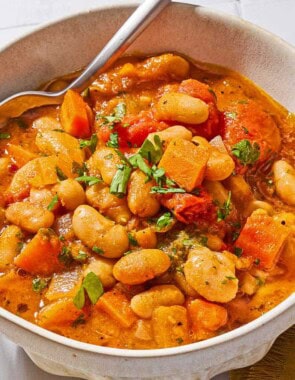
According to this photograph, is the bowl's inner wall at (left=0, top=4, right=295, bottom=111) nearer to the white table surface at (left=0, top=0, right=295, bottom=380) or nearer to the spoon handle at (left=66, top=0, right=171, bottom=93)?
the spoon handle at (left=66, top=0, right=171, bottom=93)

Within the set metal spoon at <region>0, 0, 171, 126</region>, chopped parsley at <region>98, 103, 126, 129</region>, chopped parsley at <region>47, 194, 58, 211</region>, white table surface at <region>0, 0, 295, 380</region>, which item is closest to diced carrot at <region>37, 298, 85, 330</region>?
chopped parsley at <region>47, 194, 58, 211</region>

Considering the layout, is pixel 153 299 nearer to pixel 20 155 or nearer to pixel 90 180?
pixel 90 180

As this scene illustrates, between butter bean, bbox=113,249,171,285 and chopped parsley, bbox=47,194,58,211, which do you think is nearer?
butter bean, bbox=113,249,171,285

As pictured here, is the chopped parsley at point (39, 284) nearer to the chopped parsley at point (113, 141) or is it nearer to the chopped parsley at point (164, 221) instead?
the chopped parsley at point (164, 221)

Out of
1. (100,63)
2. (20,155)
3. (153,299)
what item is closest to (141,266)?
(153,299)

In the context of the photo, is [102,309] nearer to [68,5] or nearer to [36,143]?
[36,143]

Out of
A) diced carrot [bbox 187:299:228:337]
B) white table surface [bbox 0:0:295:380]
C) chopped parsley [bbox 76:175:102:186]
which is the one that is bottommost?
diced carrot [bbox 187:299:228:337]
